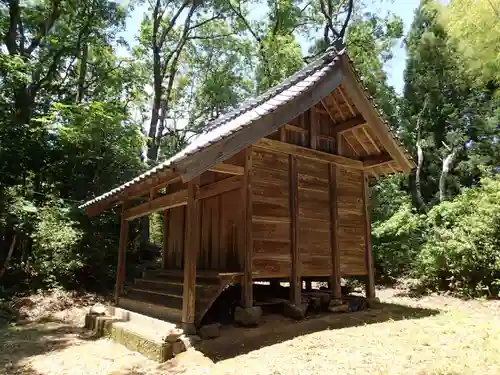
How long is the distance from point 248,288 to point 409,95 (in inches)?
870

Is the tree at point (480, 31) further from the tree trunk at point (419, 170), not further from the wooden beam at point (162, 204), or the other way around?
the wooden beam at point (162, 204)

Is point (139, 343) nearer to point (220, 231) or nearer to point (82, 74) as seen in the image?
point (220, 231)

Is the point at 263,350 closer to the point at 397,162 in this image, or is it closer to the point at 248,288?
the point at 248,288

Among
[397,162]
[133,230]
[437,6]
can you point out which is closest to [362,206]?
[397,162]

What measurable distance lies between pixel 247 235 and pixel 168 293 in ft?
7.10

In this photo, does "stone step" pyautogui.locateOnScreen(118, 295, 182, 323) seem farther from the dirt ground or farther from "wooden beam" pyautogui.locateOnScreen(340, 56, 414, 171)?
"wooden beam" pyautogui.locateOnScreen(340, 56, 414, 171)

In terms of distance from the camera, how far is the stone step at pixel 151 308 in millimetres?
6750

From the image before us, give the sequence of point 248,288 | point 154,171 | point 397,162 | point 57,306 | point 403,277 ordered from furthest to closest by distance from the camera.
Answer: point 403,277 → point 57,306 → point 397,162 → point 248,288 → point 154,171

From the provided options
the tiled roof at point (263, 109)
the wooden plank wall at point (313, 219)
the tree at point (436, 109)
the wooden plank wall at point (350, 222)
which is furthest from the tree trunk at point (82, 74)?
the tree at point (436, 109)

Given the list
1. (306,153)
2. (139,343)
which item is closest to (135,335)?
(139,343)

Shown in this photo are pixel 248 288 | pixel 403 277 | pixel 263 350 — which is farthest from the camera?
pixel 403 277

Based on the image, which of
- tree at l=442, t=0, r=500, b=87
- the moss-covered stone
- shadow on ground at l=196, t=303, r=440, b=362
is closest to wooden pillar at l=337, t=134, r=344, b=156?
shadow on ground at l=196, t=303, r=440, b=362

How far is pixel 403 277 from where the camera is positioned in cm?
1350

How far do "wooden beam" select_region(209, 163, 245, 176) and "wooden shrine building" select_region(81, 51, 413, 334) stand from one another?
3 cm
